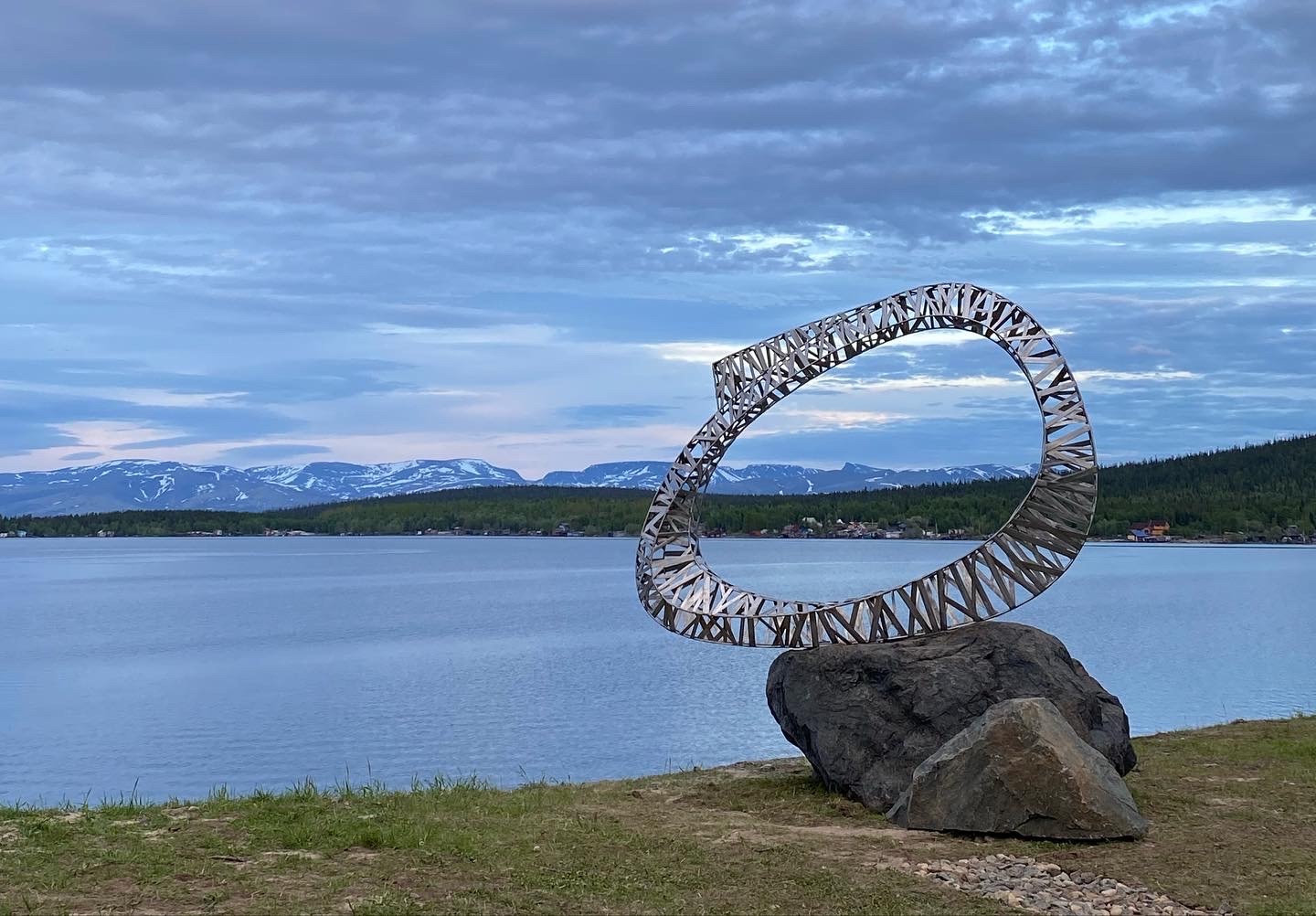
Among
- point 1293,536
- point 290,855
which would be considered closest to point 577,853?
point 290,855

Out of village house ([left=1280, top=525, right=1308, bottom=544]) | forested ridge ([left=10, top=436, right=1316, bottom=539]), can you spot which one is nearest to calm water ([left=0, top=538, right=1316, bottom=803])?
forested ridge ([left=10, top=436, right=1316, bottom=539])

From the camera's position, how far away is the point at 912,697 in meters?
14.0

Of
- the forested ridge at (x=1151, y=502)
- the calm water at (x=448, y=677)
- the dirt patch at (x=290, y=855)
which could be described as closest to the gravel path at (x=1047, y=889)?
the dirt patch at (x=290, y=855)

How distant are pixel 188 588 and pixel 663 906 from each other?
303 ft

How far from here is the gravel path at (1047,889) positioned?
9742mm

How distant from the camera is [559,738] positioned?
2927 centimetres

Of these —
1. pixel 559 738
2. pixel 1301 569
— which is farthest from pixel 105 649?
pixel 1301 569

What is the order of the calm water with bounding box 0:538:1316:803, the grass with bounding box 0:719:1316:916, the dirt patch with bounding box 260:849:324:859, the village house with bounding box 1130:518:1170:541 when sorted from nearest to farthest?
1. the grass with bounding box 0:719:1316:916
2. the dirt patch with bounding box 260:849:324:859
3. the calm water with bounding box 0:538:1316:803
4. the village house with bounding box 1130:518:1170:541

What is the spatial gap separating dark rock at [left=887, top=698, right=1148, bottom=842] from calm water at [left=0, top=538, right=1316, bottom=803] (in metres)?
12.9

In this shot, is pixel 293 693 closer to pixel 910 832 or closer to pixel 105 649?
pixel 105 649

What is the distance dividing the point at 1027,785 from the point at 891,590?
3215 millimetres

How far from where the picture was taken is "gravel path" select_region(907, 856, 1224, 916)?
9.74 metres

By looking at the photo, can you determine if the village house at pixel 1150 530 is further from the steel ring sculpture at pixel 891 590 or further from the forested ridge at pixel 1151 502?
the steel ring sculpture at pixel 891 590

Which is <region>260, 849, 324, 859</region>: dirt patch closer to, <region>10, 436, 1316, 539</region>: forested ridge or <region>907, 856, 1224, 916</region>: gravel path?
<region>907, 856, 1224, 916</region>: gravel path
